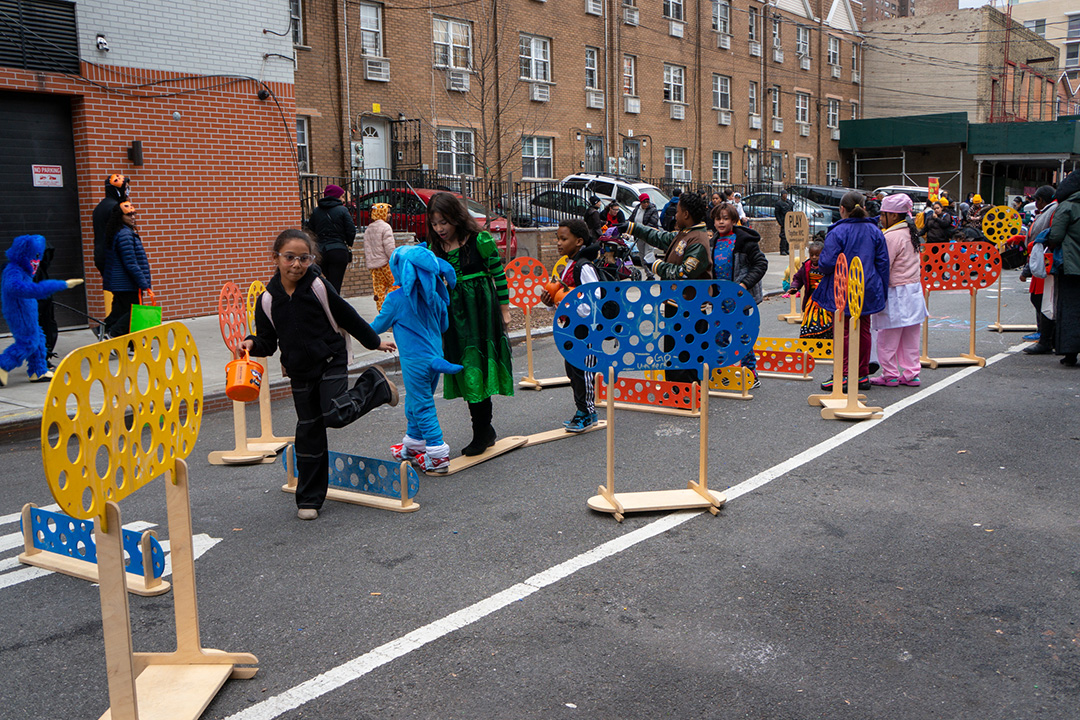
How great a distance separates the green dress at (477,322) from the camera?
628 cm

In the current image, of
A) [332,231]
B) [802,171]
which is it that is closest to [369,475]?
[332,231]

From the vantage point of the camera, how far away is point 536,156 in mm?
28297

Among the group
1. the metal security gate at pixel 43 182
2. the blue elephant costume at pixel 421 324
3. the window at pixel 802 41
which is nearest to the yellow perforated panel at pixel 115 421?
the blue elephant costume at pixel 421 324

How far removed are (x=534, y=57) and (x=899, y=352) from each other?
21346mm

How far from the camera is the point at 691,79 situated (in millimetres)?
34188

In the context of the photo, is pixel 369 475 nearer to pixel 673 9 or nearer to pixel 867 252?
pixel 867 252

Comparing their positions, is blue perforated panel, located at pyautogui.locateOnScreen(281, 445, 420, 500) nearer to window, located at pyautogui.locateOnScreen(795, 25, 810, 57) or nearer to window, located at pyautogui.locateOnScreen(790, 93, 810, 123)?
window, located at pyautogui.locateOnScreen(790, 93, 810, 123)

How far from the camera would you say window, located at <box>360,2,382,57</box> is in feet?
75.5

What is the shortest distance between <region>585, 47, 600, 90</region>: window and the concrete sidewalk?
1732cm

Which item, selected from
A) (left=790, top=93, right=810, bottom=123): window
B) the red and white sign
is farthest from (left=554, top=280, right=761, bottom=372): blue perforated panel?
(left=790, top=93, right=810, bottom=123): window

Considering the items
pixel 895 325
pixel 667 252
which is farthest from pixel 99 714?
pixel 895 325

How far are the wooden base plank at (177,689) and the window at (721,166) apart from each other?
3428cm

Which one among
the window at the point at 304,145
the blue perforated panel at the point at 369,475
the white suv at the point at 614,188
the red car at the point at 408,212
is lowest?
the blue perforated panel at the point at 369,475

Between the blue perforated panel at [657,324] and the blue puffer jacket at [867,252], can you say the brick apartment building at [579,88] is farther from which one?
the blue perforated panel at [657,324]
